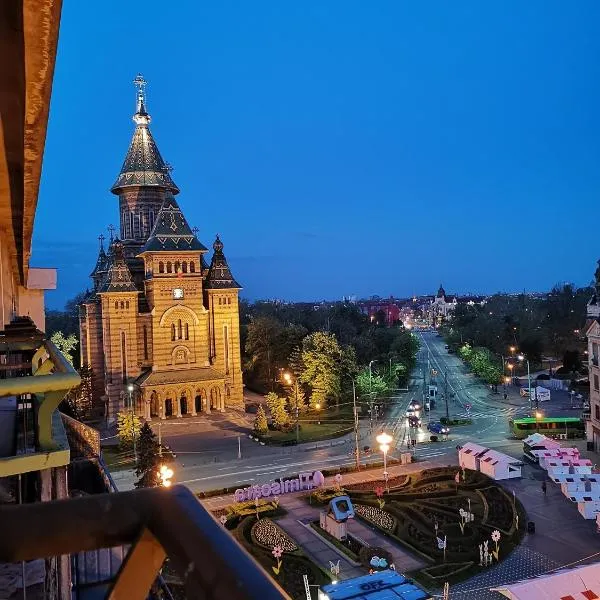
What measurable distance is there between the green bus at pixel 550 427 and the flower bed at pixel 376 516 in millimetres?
14393

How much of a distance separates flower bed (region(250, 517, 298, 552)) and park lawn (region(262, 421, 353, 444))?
40.3ft

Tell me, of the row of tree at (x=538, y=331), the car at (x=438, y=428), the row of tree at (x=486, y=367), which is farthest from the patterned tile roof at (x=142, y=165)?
the row of tree at (x=538, y=331)

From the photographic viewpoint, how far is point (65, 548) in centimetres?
156

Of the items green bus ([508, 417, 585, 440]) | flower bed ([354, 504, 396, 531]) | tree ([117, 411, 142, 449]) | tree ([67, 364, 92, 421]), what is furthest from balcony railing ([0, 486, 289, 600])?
tree ([67, 364, 92, 421])

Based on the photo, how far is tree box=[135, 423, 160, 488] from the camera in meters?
20.7

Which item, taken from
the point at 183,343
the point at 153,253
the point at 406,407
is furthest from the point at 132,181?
the point at 406,407

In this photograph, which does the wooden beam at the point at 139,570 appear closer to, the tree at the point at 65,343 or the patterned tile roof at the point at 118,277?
the patterned tile roof at the point at 118,277

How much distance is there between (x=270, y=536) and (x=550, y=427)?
20.2 metres

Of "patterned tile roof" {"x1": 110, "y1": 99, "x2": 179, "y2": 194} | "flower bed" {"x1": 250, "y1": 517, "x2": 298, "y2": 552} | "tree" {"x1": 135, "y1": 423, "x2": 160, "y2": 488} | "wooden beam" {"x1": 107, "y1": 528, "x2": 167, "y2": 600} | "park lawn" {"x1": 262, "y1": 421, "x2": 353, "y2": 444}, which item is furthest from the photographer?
"patterned tile roof" {"x1": 110, "y1": 99, "x2": 179, "y2": 194}

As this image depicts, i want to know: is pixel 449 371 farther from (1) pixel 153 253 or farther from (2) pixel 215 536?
(2) pixel 215 536

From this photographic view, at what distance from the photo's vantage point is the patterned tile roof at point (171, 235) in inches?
1578

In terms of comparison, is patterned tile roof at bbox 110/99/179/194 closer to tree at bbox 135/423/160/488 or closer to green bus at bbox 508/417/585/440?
tree at bbox 135/423/160/488

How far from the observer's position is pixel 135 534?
1.63 metres

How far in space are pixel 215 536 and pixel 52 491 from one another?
2176mm
